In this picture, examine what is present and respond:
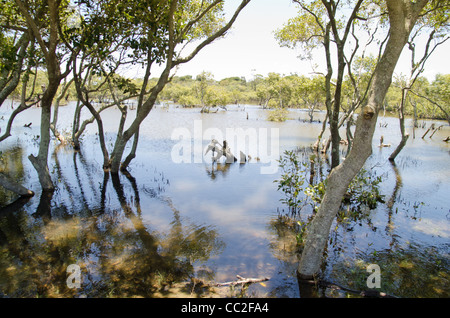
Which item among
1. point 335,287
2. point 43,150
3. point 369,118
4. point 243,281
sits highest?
point 369,118

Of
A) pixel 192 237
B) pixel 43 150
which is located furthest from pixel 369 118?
pixel 43 150

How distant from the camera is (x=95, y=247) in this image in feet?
24.4

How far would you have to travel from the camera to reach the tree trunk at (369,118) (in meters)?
4.47

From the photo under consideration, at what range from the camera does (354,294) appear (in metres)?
5.64

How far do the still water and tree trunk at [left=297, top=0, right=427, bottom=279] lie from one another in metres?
1.58

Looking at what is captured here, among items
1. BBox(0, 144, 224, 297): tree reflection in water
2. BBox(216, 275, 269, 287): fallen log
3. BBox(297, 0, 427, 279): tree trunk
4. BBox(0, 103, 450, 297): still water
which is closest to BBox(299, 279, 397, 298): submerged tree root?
BBox(0, 103, 450, 297): still water

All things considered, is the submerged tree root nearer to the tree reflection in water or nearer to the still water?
the still water

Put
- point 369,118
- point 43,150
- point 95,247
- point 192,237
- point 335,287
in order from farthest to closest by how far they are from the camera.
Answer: point 43,150, point 192,237, point 95,247, point 335,287, point 369,118

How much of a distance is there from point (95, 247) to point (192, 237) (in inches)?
102

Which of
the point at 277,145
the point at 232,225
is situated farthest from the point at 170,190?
the point at 277,145

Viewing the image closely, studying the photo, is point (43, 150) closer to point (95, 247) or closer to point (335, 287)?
point (95, 247)

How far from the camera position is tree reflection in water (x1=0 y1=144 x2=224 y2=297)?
587 cm

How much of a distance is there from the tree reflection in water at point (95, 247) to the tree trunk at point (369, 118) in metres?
3.03
